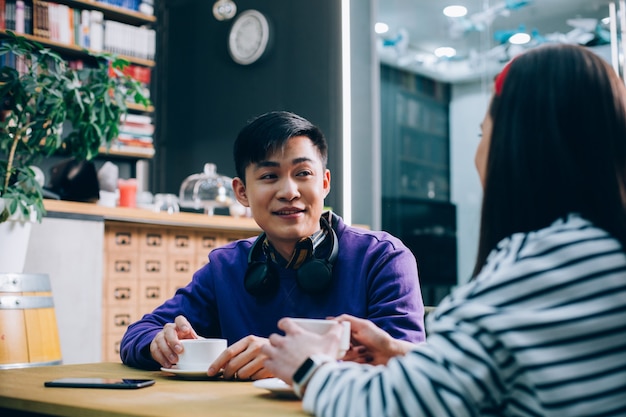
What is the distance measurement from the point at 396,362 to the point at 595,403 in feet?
0.62

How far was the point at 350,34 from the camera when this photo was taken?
16.0 feet

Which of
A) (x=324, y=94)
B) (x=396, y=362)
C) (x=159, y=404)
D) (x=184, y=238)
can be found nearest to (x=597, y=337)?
(x=396, y=362)

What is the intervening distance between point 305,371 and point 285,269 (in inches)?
29.1

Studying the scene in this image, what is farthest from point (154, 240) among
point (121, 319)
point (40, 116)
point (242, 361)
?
point (242, 361)

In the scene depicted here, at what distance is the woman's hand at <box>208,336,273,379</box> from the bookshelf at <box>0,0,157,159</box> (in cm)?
333

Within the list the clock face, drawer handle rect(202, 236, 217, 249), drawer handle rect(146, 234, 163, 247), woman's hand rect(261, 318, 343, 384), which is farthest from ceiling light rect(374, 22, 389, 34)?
woman's hand rect(261, 318, 343, 384)

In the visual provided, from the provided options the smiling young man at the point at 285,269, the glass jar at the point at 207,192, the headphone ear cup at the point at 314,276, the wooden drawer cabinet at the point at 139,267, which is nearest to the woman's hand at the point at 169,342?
the smiling young man at the point at 285,269

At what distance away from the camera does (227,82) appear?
5.43m

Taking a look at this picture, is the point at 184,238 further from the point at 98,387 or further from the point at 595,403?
the point at 595,403

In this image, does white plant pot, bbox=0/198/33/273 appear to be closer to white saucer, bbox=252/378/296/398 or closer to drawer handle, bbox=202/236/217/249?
drawer handle, bbox=202/236/217/249

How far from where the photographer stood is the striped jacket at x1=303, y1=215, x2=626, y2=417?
68 centimetres

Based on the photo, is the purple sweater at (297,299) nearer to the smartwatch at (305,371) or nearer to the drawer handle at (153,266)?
the smartwatch at (305,371)

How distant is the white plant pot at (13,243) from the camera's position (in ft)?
8.30

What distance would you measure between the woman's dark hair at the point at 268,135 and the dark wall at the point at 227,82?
10.3ft
